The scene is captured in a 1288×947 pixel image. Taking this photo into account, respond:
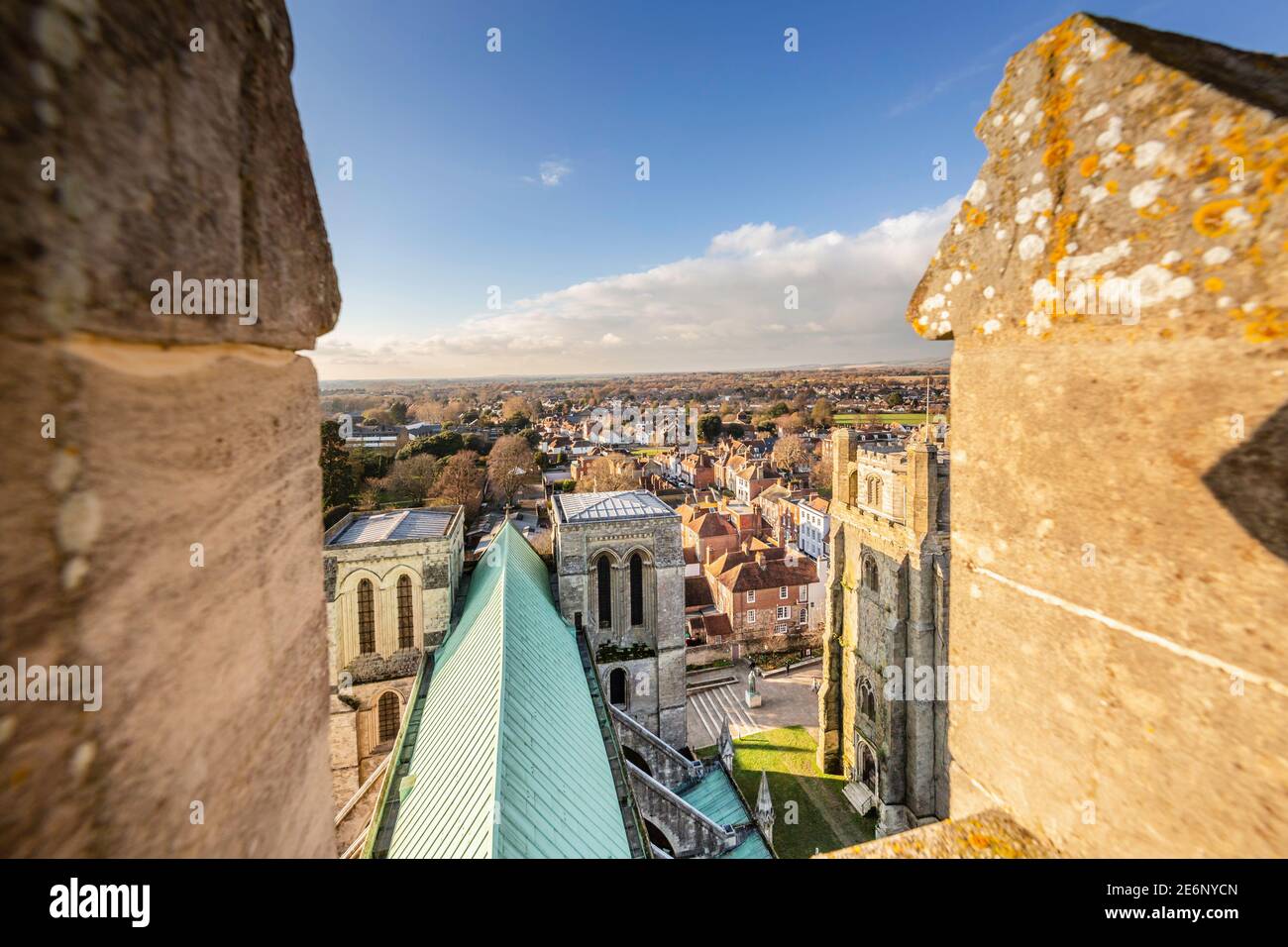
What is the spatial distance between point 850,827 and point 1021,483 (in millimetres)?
18567

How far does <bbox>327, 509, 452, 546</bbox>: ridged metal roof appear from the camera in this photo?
49.6ft

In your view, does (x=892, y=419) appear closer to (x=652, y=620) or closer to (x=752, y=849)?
(x=652, y=620)

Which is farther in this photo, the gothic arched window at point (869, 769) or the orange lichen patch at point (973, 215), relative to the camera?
the gothic arched window at point (869, 769)

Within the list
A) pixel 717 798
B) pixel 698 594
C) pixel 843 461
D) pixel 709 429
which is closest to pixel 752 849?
pixel 717 798

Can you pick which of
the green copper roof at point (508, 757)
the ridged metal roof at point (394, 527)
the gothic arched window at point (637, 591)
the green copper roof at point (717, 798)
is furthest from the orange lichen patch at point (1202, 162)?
the gothic arched window at point (637, 591)

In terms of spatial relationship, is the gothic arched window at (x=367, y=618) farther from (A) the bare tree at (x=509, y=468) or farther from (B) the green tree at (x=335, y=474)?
(A) the bare tree at (x=509, y=468)

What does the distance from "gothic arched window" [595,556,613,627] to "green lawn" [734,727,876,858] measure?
7.03 meters

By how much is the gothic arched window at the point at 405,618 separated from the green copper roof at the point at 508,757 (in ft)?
8.91

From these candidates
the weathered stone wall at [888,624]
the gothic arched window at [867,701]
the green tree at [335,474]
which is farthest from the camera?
the green tree at [335,474]

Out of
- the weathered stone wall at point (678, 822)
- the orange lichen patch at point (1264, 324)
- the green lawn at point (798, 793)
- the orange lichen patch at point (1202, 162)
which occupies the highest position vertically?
the orange lichen patch at point (1202, 162)

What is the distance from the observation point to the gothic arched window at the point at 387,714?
48.3ft

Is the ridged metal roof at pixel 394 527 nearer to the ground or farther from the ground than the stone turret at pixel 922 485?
nearer to the ground

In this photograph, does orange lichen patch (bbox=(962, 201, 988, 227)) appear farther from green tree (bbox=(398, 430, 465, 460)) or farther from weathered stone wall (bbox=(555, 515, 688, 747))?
green tree (bbox=(398, 430, 465, 460))

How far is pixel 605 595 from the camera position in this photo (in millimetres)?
17500
